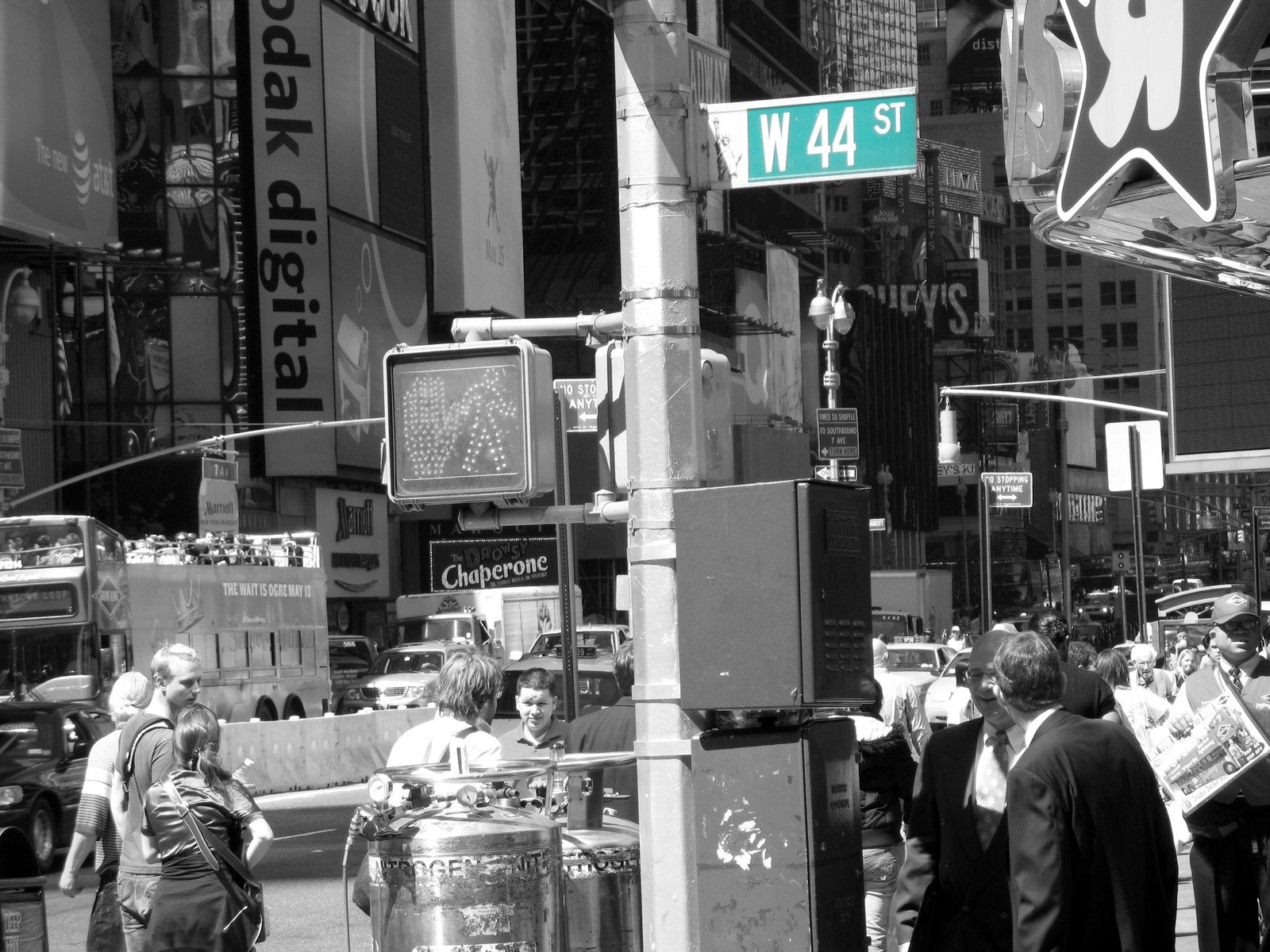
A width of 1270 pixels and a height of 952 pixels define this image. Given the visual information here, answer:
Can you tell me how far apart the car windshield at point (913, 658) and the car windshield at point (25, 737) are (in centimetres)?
1810

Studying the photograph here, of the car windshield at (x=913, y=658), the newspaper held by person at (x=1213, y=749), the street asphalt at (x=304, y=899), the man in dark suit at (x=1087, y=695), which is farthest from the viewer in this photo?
the car windshield at (x=913, y=658)

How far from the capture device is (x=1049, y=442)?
525ft

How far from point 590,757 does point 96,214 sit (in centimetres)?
4246

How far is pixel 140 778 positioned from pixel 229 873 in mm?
655

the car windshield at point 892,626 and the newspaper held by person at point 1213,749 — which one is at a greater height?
the newspaper held by person at point 1213,749

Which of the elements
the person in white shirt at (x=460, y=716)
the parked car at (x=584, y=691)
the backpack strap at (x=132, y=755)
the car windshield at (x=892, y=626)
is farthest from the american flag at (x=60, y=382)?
the person in white shirt at (x=460, y=716)

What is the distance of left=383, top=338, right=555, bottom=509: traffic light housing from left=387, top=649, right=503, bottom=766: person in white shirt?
160 cm

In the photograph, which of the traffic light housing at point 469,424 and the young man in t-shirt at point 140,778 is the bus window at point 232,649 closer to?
the young man in t-shirt at point 140,778

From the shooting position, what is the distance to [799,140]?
6441mm

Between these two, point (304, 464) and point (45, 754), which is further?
point (304, 464)

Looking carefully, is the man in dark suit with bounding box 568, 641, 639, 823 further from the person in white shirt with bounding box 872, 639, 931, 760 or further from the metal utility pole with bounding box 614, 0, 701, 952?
the metal utility pole with bounding box 614, 0, 701, 952

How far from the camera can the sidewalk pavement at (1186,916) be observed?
11250 mm

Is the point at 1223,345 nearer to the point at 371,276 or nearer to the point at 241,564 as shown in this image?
the point at 241,564

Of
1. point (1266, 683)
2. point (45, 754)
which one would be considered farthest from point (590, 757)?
point (45, 754)
